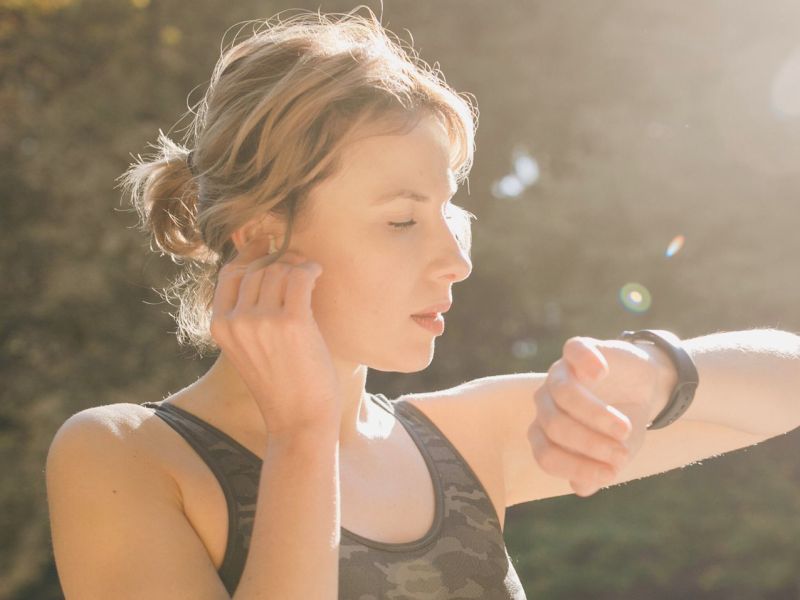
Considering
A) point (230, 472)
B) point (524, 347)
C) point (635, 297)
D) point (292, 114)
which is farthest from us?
point (524, 347)

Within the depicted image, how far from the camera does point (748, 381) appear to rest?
1.96 meters

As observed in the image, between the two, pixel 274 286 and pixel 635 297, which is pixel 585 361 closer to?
pixel 274 286

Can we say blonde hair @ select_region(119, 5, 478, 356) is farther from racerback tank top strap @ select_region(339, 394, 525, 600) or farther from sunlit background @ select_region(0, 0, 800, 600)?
sunlit background @ select_region(0, 0, 800, 600)

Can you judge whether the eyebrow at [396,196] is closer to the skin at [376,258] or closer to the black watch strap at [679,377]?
the skin at [376,258]

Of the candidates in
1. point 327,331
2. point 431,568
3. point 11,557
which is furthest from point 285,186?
point 11,557

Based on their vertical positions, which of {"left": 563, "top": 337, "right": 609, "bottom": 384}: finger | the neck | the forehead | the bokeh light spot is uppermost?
the bokeh light spot

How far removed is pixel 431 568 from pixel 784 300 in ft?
16.9

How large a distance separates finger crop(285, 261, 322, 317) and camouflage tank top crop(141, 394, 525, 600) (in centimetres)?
31

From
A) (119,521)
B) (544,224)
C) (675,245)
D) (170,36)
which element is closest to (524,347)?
(544,224)

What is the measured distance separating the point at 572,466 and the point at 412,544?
1.72 feet

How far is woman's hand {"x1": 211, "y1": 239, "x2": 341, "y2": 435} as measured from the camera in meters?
1.56

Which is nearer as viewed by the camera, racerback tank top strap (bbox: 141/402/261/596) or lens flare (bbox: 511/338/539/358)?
racerback tank top strap (bbox: 141/402/261/596)

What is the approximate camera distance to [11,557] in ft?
19.7

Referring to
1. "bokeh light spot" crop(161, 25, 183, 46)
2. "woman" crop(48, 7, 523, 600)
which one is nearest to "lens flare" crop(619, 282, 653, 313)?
"bokeh light spot" crop(161, 25, 183, 46)
